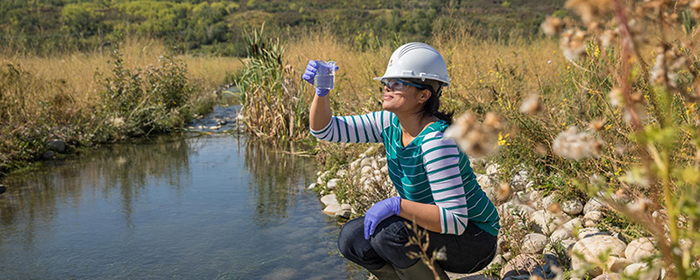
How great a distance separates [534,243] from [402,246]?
1.17 meters

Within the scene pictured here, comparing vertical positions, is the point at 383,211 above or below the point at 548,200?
above

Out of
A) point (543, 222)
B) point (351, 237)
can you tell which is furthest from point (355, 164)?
point (351, 237)

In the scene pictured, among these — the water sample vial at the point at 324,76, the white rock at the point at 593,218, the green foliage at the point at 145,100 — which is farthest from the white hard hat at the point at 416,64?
the green foliage at the point at 145,100

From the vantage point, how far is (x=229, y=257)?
397 cm

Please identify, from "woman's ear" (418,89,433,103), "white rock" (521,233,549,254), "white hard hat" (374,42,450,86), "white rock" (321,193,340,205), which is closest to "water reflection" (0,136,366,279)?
"white rock" (321,193,340,205)

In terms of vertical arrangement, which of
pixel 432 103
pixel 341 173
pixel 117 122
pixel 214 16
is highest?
pixel 432 103

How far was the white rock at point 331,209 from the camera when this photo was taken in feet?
16.1

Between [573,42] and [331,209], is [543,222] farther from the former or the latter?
[573,42]

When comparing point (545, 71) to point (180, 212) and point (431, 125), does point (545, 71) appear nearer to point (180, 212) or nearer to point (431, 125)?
point (180, 212)

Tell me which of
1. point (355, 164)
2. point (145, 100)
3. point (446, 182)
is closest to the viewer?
point (446, 182)

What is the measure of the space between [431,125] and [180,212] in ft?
10.3

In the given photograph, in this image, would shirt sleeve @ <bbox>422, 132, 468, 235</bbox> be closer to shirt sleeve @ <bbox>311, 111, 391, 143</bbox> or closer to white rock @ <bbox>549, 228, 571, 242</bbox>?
shirt sleeve @ <bbox>311, 111, 391, 143</bbox>

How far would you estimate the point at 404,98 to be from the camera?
2.59 metres

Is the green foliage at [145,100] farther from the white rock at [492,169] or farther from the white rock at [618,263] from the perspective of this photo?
the white rock at [618,263]
